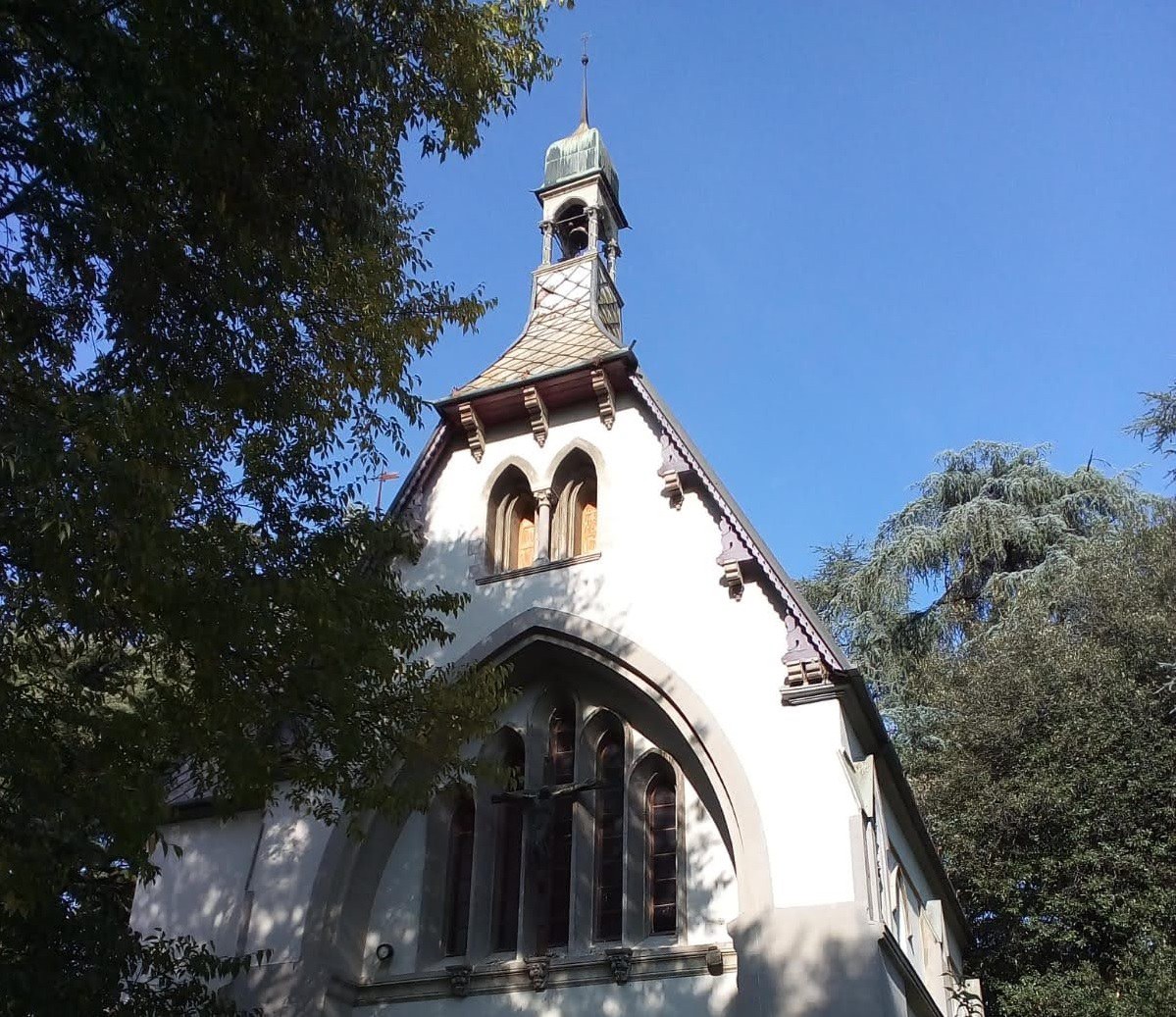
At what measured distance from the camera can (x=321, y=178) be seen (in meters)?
9.21

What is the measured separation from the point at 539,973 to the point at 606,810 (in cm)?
188

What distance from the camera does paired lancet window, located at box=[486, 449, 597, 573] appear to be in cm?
1466

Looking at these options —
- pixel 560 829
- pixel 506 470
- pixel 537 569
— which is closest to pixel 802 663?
pixel 560 829

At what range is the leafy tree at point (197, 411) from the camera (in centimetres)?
780

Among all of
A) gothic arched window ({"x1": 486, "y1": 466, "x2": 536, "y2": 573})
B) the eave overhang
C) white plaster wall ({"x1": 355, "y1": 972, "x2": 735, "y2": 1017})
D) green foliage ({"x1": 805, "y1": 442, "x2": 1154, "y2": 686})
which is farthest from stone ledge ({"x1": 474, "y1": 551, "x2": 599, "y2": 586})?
green foliage ({"x1": 805, "y1": 442, "x2": 1154, "y2": 686})

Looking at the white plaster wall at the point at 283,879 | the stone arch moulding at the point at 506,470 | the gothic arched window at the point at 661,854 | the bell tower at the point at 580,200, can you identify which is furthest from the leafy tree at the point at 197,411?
the bell tower at the point at 580,200

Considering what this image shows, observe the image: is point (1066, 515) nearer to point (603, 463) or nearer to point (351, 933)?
point (603, 463)

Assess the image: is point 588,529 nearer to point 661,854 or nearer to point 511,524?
point 511,524

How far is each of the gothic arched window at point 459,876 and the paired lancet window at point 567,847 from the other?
11 mm

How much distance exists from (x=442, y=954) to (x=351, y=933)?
1008mm

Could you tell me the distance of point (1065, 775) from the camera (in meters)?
22.3

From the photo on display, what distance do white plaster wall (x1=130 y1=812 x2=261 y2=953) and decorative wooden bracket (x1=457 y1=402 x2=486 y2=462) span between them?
5105 mm

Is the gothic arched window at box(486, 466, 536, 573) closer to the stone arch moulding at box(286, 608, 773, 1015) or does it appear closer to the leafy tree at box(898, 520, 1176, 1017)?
the stone arch moulding at box(286, 608, 773, 1015)

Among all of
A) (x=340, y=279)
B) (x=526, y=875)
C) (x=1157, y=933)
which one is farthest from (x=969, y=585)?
(x=340, y=279)
